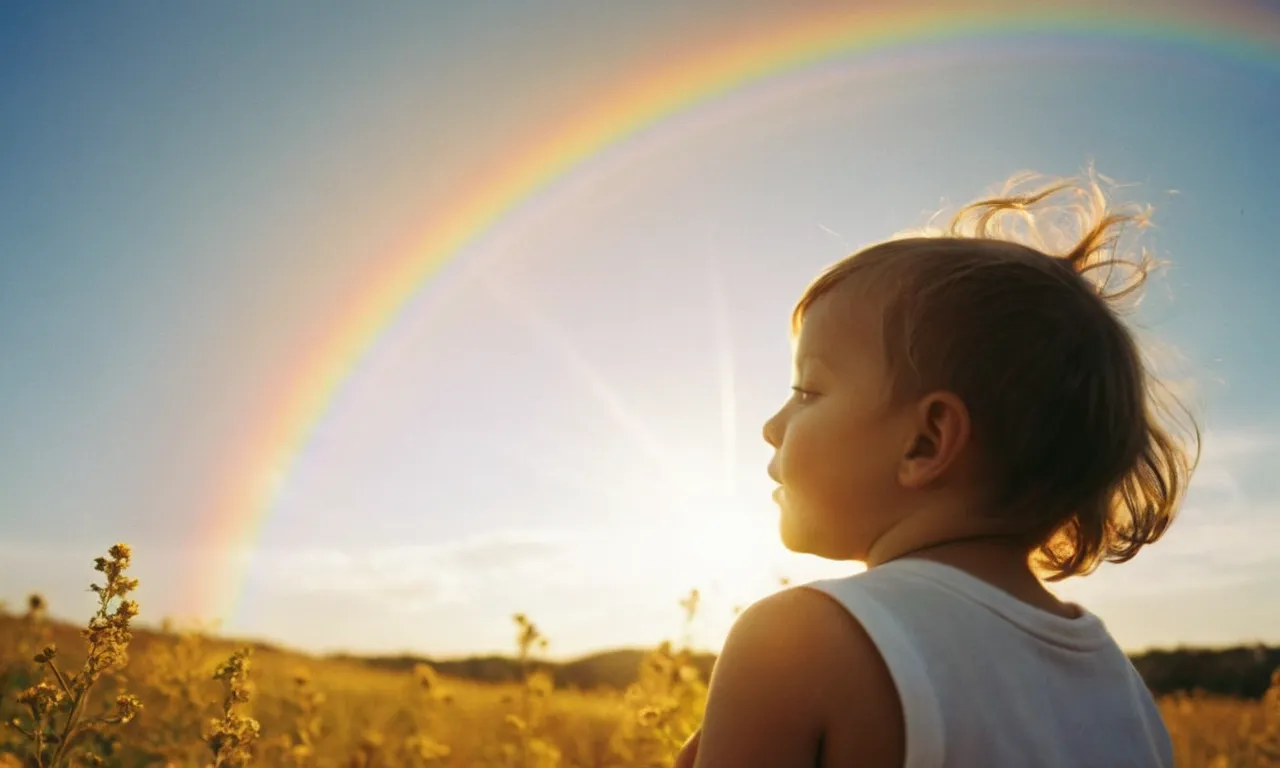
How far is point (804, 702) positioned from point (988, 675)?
287 millimetres

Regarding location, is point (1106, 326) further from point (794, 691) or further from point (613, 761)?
point (613, 761)

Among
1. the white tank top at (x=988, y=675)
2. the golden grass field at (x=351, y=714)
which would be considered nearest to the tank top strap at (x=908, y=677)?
the white tank top at (x=988, y=675)

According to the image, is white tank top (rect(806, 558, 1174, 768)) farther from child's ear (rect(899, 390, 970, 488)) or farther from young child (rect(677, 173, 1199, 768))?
child's ear (rect(899, 390, 970, 488))

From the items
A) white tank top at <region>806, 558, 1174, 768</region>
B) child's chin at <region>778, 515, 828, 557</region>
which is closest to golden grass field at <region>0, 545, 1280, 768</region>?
child's chin at <region>778, 515, 828, 557</region>

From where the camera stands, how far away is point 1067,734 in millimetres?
1410

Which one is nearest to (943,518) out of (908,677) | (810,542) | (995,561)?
(995,561)

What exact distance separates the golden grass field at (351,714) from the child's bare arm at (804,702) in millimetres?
1046

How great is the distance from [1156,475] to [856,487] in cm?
81

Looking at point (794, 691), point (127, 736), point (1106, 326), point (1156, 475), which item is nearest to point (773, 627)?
point (794, 691)

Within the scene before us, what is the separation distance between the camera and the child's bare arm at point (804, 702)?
4.02ft

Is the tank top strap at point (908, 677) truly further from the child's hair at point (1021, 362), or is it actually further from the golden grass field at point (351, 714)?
the golden grass field at point (351, 714)

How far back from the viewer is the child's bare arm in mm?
1225

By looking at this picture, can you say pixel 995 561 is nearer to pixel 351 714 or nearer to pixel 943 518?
pixel 943 518

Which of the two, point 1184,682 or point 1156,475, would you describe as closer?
point 1156,475
